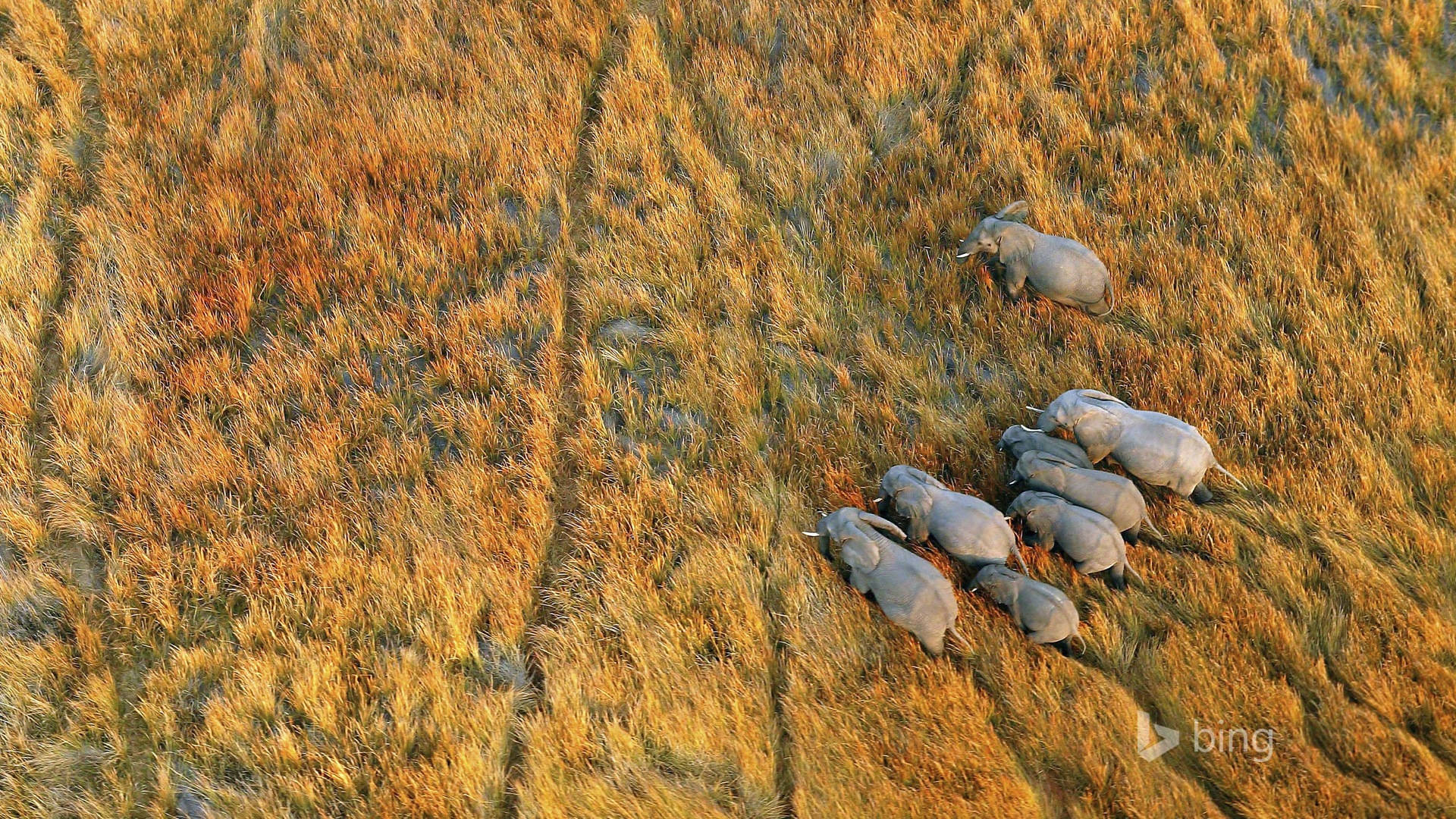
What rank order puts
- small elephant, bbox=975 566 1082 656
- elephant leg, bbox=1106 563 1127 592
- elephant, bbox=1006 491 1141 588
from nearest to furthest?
small elephant, bbox=975 566 1082 656 < elephant, bbox=1006 491 1141 588 < elephant leg, bbox=1106 563 1127 592

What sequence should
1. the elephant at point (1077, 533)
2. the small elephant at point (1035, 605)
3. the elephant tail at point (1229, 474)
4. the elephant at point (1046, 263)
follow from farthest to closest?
the elephant at point (1046, 263), the elephant tail at point (1229, 474), the elephant at point (1077, 533), the small elephant at point (1035, 605)

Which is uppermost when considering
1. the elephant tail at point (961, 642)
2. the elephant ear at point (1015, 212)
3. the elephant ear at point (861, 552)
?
the elephant ear at point (1015, 212)

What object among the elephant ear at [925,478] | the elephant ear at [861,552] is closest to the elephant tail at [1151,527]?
the elephant ear at [925,478]

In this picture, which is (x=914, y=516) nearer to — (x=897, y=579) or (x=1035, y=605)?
(x=897, y=579)

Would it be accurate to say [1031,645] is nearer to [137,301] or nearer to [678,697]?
→ [678,697]

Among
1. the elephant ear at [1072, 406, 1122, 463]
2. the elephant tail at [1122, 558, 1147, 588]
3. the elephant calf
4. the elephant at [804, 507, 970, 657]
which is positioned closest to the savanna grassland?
the elephant tail at [1122, 558, 1147, 588]

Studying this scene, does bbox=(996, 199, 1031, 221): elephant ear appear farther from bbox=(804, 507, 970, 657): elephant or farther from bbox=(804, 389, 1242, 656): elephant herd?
bbox=(804, 507, 970, 657): elephant

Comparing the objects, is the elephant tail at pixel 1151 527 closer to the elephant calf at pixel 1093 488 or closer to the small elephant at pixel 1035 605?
the elephant calf at pixel 1093 488

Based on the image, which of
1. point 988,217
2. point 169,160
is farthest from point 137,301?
point 988,217
